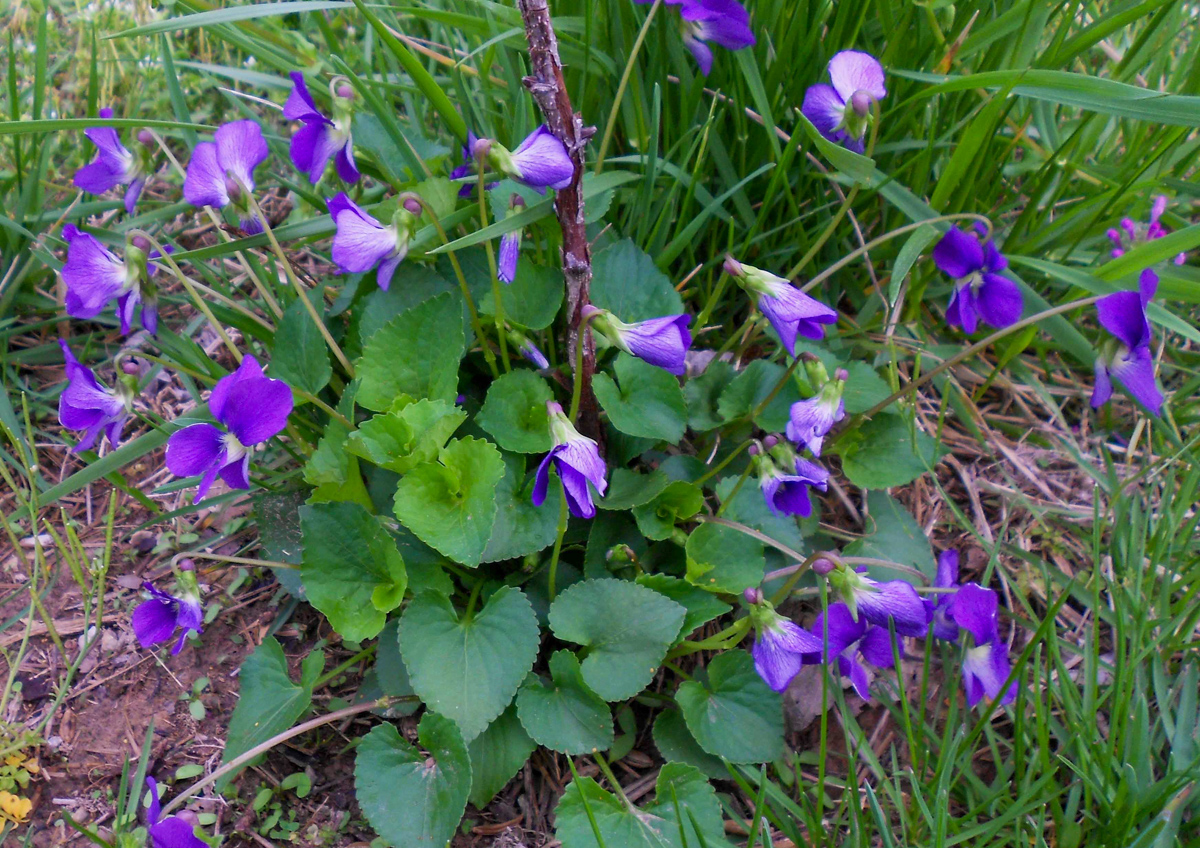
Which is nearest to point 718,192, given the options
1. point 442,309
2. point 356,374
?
point 442,309

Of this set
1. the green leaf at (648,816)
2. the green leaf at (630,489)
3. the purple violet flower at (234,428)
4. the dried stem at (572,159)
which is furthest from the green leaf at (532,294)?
the green leaf at (648,816)

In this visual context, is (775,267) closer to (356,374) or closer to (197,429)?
(356,374)

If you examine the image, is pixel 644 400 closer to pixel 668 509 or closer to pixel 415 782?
pixel 668 509

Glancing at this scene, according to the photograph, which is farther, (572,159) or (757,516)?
(757,516)

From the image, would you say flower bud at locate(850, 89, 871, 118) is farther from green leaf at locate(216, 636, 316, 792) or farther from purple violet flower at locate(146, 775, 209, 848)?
purple violet flower at locate(146, 775, 209, 848)

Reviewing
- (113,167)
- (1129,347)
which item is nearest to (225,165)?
(113,167)

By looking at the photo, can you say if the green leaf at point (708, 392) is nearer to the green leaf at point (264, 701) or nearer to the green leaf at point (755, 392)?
the green leaf at point (755, 392)
